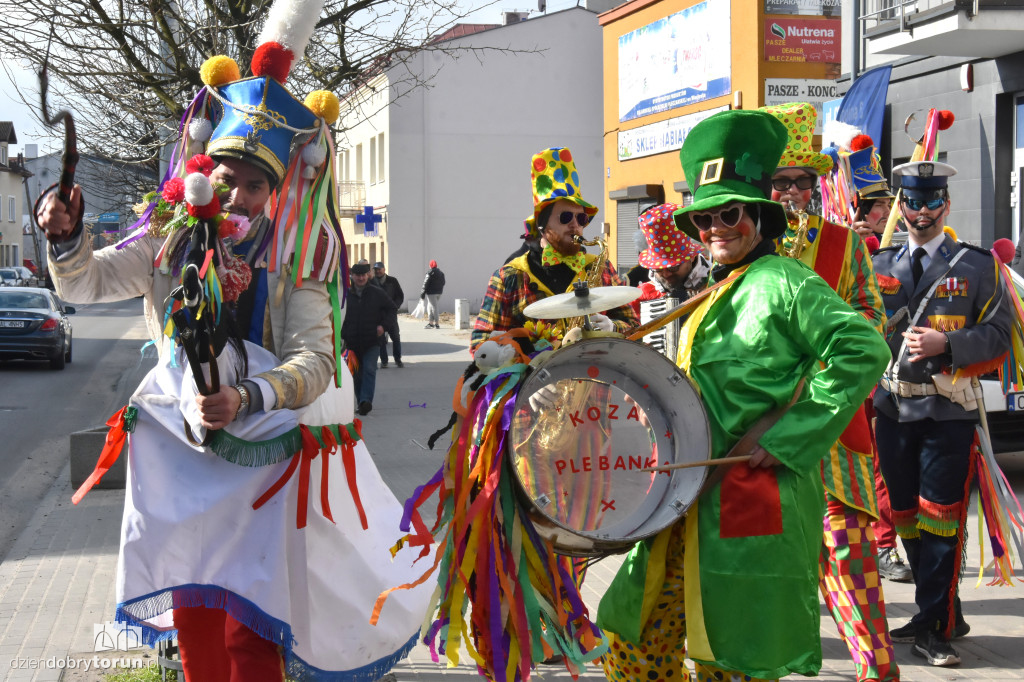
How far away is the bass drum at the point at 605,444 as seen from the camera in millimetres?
2814

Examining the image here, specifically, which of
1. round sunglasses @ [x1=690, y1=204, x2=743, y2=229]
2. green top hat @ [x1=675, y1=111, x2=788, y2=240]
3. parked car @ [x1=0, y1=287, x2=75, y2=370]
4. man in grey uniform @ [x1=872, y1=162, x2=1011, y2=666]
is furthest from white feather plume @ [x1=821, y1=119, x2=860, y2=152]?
parked car @ [x1=0, y1=287, x2=75, y2=370]

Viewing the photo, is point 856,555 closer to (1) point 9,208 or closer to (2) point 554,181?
(2) point 554,181

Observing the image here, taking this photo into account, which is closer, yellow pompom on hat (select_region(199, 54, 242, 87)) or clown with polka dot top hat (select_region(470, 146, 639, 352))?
yellow pompom on hat (select_region(199, 54, 242, 87))

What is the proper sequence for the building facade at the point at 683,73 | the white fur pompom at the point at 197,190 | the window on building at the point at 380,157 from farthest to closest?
1. the window on building at the point at 380,157
2. the building facade at the point at 683,73
3. the white fur pompom at the point at 197,190

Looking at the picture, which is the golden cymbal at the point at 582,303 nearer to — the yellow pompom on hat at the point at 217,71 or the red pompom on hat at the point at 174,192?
the red pompom on hat at the point at 174,192

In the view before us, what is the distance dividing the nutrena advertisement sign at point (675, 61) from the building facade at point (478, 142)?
10360mm

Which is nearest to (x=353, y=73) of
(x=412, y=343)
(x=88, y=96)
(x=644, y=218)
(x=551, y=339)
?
(x=88, y=96)

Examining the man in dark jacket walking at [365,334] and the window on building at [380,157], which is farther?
the window on building at [380,157]

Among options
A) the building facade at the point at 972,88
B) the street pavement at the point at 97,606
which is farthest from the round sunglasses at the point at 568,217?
the building facade at the point at 972,88

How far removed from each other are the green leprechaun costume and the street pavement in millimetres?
108

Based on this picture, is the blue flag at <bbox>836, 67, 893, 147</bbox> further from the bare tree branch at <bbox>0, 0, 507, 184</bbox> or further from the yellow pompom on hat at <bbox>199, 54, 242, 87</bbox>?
the yellow pompom on hat at <bbox>199, 54, 242, 87</bbox>

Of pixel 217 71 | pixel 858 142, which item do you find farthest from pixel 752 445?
pixel 858 142

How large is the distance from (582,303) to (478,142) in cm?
3439

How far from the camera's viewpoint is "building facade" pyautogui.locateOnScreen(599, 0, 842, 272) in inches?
806
